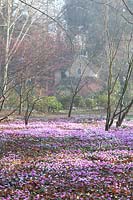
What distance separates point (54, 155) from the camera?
11.0 metres

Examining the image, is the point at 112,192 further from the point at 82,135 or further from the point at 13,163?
the point at 82,135

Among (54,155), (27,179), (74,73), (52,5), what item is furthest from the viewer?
(74,73)

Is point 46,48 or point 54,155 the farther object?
point 46,48

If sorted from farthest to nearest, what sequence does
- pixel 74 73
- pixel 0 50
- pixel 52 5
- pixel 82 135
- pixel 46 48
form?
pixel 74 73, pixel 46 48, pixel 0 50, pixel 52 5, pixel 82 135

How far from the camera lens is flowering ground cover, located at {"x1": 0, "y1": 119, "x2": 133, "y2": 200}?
6957 mm

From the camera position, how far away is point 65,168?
8.95 metres

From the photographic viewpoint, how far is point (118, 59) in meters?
47.4

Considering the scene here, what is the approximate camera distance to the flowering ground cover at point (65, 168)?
6957mm

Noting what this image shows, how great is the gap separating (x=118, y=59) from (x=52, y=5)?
1827 cm

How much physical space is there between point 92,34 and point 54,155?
4572 centimetres

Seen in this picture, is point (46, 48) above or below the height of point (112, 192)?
above

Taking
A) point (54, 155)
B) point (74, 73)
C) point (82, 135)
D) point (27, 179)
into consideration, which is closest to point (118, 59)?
point (74, 73)

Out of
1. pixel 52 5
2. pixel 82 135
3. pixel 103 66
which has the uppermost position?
pixel 52 5

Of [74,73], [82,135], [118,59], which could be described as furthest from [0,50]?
[74,73]
